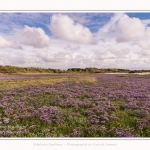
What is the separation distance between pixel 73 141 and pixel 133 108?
6.00 metres

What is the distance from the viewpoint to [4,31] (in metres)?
12.4

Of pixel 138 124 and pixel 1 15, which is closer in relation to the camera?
pixel 138 124

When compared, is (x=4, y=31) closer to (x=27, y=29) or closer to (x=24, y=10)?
(x=27, y=29)

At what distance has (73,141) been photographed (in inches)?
295

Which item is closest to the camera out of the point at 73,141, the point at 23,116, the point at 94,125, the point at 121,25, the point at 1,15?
the point at 73,141

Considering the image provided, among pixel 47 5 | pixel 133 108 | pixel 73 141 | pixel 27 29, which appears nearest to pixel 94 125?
pixel 73 141

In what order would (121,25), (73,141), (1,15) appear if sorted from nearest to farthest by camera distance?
(73,141) → (1,15) → (121,25)

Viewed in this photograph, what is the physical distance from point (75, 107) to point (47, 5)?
6212mm

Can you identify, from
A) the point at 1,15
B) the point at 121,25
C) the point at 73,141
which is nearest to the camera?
the point at 73,141

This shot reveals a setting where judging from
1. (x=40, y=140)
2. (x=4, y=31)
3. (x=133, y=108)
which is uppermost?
(x=4, y=31)

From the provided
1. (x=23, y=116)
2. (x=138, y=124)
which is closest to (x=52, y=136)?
(x=23, y=116)

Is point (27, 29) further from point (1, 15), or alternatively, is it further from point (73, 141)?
point (73, 141)

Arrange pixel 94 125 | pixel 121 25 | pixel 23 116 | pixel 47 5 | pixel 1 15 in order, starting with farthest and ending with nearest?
pixel 121 25 < pixel 1 15 < pixel 23 116 < pixel 47 5 < pixel 94 125

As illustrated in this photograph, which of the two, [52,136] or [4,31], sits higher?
[4,31]
